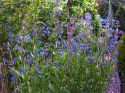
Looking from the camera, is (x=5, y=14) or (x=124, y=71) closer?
(x=5, y=14)

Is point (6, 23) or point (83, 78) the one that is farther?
point (6, 23)

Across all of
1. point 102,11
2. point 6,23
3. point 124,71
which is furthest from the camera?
point 102,11

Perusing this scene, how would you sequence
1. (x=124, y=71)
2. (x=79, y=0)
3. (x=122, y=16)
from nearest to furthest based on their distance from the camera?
(x=124, y=71) < (x=79, y=0) < (x=122, y=16)

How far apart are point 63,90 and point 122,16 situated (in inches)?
245

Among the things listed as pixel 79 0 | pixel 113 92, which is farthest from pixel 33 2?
pixel 113 92

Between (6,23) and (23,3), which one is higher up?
(23,3)

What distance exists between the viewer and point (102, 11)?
13.3 metres

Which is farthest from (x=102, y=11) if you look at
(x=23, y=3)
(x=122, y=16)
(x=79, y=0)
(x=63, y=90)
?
(x=63, y=90)

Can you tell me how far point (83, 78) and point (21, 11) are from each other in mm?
1534

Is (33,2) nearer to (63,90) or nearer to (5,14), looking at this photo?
(5,14)

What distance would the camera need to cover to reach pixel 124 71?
3734 millimetres

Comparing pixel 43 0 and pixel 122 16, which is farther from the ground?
pixel 43 0

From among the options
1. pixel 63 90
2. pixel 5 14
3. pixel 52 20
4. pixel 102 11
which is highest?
pixel 5 14

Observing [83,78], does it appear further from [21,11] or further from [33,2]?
[33,2]
